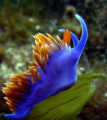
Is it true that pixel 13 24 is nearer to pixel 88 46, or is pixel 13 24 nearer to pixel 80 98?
pixel 88 46

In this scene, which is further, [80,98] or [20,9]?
[20,9]

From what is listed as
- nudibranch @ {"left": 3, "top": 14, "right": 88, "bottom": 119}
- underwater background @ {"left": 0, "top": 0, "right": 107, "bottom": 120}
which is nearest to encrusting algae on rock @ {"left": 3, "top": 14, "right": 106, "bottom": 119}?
nudibranch @ {"left": 3, "top": 14, "right": 88, "bottom": 119}

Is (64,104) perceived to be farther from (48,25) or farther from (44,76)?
(48,25)

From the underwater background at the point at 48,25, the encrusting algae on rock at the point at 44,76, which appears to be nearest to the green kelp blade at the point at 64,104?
the encrusting algae on rock at the point at 44,76

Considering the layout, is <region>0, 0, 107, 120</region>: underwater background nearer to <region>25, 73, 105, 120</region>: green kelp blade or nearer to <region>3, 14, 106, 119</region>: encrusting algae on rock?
<region>25, 73, 105, 120</region>: green kelp blade

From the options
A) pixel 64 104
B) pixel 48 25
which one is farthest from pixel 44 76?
pixel 48 25

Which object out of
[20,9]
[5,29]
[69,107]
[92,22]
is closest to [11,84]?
[69,107]

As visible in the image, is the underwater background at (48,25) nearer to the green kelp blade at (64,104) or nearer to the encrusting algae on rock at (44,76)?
the green kelp blade at (64,104)
